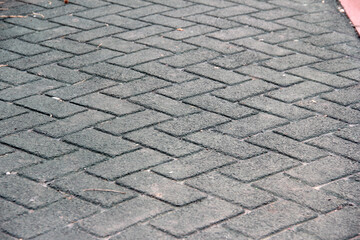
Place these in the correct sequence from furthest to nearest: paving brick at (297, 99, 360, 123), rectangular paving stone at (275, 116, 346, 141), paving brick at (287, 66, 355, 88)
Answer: paving brick at (287, 66, 355, 88), paving brick at (297, 99, 360, 123), rectangular paving stone at (275, 116, 346, 141)

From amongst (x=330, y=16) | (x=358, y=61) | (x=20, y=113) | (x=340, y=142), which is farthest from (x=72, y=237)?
(x=330, y=16)

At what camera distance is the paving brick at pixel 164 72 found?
14.9 feet

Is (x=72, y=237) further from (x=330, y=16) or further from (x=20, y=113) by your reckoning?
(x=330, y=16)

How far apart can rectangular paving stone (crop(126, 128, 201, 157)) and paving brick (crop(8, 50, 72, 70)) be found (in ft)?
4.32

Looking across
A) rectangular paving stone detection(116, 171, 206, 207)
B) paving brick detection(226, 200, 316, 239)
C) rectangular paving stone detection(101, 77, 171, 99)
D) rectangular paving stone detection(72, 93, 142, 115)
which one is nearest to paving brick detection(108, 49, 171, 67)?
rectangular paving stone detection(101, 77, 171, 99)

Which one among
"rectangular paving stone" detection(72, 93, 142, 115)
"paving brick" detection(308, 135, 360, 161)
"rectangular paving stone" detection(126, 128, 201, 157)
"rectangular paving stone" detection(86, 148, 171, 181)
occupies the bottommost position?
"rectangular paving stone" detection(86, 148, 171, 181)

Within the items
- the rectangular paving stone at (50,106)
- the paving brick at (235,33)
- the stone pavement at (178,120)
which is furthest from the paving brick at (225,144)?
the paving brick at (235,33)

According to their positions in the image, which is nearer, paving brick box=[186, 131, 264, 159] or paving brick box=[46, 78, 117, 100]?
paving brick box=[186, 131, 264, 159]

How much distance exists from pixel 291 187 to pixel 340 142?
635 millimetres

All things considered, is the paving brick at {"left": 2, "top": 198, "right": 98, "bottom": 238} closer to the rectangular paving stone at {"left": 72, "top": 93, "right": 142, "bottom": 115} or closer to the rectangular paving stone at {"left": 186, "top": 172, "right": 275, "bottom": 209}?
the rectangular paving stone at {"left": 186, "top": 172, "right": 275, "bottom": 209}

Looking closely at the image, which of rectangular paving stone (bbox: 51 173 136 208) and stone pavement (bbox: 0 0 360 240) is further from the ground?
stone pavement (bbox: 0 0 360 240)

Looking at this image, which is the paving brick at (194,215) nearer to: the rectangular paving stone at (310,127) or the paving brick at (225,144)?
Result: the paving brick at (225,144)

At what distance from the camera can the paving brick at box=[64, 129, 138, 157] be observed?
3678 mm

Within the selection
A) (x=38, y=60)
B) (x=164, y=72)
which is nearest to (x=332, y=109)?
(x=164, y=72)
